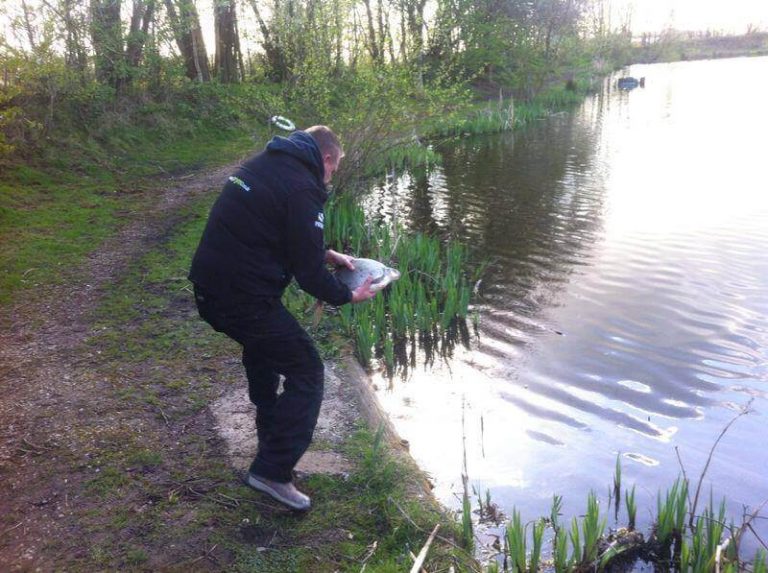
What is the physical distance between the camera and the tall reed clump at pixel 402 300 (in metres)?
7.06

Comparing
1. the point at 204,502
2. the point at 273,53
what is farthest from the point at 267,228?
the point at 273,53

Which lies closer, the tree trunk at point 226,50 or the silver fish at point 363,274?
the silver fish at point 363,274

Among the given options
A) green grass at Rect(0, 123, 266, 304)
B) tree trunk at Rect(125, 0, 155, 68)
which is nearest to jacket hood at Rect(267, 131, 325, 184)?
green grass at Rect(0, 123, 266, 304)

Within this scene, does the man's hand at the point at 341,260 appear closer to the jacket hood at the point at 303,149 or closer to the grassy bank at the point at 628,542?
the jacket hood at the point at 303,149

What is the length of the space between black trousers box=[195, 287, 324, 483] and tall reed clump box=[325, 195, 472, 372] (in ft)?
9.04

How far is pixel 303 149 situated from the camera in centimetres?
358

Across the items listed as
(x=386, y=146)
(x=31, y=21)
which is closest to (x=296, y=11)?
(x=386, y=146)

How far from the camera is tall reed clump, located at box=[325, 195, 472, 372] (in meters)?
7.06

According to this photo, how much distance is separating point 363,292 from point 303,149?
2.79 ft

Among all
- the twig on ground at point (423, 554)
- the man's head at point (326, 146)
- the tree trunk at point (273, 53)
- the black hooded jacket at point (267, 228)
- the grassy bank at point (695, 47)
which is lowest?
the twig on ground at point (423, 554)

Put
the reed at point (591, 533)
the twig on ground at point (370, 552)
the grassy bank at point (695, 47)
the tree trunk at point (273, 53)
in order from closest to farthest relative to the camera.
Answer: the twig on ground at point (370, 552)
the reed at point (591, 533)
the tree trunk at point (273, 53)
the grassy bank at point (695, 47)

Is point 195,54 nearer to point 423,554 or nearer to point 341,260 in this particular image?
point 341,260

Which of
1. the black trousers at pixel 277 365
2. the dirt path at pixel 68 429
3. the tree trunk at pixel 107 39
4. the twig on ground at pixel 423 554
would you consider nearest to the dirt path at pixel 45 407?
the dirt path at pixel 68 429

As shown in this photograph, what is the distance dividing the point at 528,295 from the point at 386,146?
527 cm
